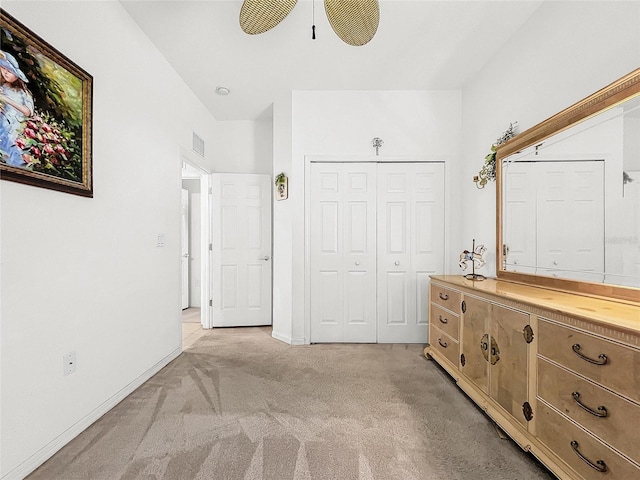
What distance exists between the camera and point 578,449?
1292 millimetres

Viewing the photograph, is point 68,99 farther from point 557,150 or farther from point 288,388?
point 557,150

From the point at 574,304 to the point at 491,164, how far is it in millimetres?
1654

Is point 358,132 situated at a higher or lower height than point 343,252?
higher

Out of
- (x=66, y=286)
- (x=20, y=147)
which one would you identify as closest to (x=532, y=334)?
(x=66, y=286)

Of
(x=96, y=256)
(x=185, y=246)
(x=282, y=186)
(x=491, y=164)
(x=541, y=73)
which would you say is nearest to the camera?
(x=96, y=256)

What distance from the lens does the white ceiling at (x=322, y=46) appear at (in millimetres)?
2230

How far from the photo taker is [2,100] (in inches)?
54.9

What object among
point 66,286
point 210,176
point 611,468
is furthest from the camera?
point 210,176

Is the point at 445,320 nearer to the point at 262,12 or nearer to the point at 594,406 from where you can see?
the point at 594,406

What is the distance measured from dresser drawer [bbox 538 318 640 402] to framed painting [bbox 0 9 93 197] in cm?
253

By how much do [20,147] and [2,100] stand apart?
20cm

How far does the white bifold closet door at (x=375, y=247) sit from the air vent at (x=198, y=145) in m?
1.35

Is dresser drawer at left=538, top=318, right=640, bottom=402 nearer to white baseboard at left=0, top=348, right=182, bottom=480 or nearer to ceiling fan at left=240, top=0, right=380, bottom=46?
ceiling fan at left=240, top=0, right=380, bottom=46

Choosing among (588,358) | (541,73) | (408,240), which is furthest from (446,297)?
(541,73)
